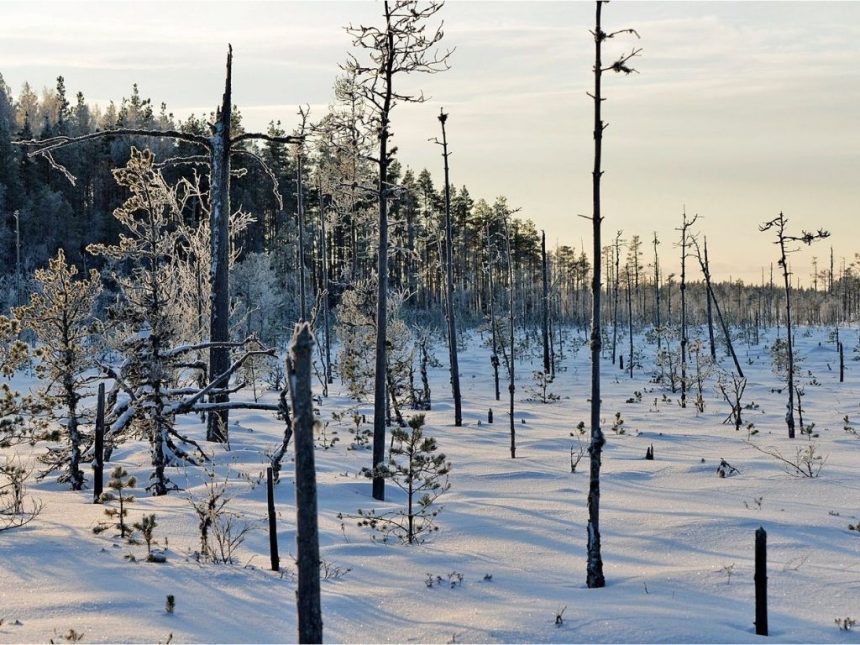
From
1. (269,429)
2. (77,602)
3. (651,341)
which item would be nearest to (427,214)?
(651,341)

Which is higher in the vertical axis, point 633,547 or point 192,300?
point 192,300

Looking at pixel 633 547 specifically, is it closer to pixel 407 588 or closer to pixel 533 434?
pixel 407 588

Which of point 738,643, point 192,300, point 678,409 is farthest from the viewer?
point 678,409

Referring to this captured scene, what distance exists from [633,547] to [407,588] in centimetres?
393

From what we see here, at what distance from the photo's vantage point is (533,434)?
23.3 m

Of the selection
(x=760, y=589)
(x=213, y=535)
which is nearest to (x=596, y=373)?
(x=760, y=589)

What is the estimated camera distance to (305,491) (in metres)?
4.92

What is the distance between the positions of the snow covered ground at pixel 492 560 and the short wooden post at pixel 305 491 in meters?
2.11

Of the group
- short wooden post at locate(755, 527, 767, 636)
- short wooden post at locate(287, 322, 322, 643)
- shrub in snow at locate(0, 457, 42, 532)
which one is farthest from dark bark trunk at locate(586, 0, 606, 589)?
shrub in snow at locate(0, 457, 42, 532)

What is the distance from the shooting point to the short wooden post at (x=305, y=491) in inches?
190

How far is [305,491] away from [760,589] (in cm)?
495

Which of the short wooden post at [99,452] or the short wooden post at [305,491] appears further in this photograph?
the short wooden post at [99,452]

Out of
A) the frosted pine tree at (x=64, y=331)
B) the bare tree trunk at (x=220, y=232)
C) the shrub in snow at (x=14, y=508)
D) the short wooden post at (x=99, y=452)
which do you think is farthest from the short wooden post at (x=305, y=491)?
the bare tree trunk at (x=220, y=232)

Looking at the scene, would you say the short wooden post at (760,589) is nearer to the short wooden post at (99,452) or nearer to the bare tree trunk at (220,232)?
the short wooden post at (99,452)
